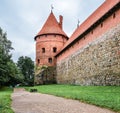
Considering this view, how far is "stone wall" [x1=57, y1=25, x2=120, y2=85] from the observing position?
18047 millimetres

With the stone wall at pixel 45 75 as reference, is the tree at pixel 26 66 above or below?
above

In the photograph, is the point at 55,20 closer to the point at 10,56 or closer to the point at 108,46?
the point at 10,56

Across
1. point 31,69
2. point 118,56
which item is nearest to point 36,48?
point 118,56

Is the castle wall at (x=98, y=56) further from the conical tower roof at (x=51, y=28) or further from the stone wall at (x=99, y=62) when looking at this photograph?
the conical tower roof at (x=51, y=28)

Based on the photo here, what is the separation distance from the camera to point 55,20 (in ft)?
135

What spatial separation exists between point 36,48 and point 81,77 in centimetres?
1557

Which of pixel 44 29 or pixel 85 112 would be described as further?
pixel 44 29

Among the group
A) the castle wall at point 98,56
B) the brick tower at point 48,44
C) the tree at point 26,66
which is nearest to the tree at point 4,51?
the brick tower at point 48,44

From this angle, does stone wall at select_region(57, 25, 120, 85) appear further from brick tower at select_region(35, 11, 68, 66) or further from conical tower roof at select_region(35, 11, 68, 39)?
conical tower roof at select_region(35, 11, 68, 39)

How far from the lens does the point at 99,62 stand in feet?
68.3

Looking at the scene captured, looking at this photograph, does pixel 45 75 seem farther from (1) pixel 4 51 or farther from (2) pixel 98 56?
(2) pixel 98 56

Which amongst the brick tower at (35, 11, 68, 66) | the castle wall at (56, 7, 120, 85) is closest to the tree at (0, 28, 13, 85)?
the brick tower at (35, 11, 68, 66)

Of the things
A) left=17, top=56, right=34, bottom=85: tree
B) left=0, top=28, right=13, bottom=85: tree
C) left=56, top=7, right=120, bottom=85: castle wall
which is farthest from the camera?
left=17, top=56, right=34, bottom=85: tree

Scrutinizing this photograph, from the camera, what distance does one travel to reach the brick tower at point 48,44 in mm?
38781
